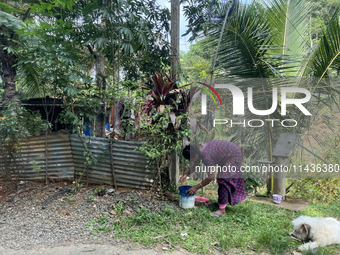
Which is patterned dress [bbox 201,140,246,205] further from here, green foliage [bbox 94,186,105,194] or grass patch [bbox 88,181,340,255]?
green foliage [bbox 94,186,105,194]

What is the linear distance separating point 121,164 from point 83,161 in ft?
2.78

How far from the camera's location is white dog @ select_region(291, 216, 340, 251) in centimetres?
289

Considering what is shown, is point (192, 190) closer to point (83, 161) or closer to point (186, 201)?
point (186, 201)

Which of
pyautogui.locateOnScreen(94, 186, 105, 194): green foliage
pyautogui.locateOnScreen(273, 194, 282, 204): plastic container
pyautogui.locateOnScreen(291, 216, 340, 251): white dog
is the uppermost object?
pyautogui.locateOnScreen(94, 186, 105, 194): green foliage

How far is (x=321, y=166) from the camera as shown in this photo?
16.5ft

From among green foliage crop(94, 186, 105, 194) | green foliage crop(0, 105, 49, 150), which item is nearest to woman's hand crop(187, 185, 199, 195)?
green foliage crop(94, 186, 105, 194)

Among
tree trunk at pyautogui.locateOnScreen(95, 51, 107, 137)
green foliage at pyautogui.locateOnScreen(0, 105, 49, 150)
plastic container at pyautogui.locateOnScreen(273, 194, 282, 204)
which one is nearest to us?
green foliage at pyautogui.locateOnScreen(0, 105, 49, 150)

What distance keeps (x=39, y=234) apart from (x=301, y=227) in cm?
341

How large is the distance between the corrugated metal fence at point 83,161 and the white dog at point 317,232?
8.15 feet

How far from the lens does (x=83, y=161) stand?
15.8ft

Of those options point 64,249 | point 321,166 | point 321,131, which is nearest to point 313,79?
point 321,131

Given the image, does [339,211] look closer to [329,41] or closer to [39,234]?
[329,41]

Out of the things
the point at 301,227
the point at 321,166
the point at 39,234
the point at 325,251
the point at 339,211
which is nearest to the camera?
the point at 325,251

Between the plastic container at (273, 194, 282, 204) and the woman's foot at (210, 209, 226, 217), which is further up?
the woman's foot at (210, 209, 226, 217)
